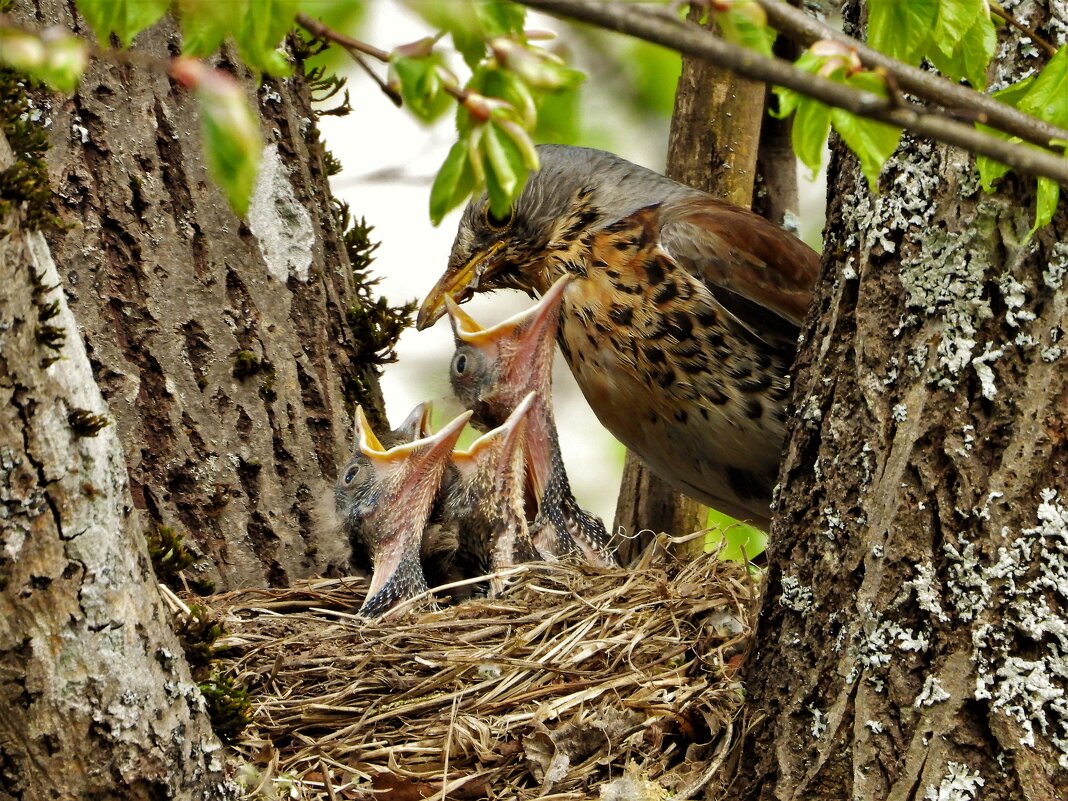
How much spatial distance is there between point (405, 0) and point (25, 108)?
2.57m

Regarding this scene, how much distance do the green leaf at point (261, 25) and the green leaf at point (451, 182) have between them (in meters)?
0.27

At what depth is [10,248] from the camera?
1896 millimetres

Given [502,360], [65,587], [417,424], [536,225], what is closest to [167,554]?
[417,424]

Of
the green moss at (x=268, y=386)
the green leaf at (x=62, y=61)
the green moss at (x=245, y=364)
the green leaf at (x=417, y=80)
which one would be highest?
the green leaf at (x=417, y=80)

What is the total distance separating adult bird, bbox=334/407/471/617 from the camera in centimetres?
419

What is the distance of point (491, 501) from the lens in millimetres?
4414

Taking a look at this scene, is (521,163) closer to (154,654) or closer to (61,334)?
(61,334)

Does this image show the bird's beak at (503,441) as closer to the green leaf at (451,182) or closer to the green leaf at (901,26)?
the green leaf at (901,26)

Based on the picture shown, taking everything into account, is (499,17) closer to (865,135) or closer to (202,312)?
(865,135)

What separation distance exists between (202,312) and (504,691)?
5.25 ft

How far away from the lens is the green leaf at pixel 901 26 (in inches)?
76.4

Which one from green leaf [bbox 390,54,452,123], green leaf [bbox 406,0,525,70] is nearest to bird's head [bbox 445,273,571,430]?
green leaf [bbox 406,0,525,70]

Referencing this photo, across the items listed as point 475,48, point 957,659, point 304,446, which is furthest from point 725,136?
point 475,48

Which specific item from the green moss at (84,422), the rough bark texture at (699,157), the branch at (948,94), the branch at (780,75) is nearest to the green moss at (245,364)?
the rough bark texture at (699,157)
